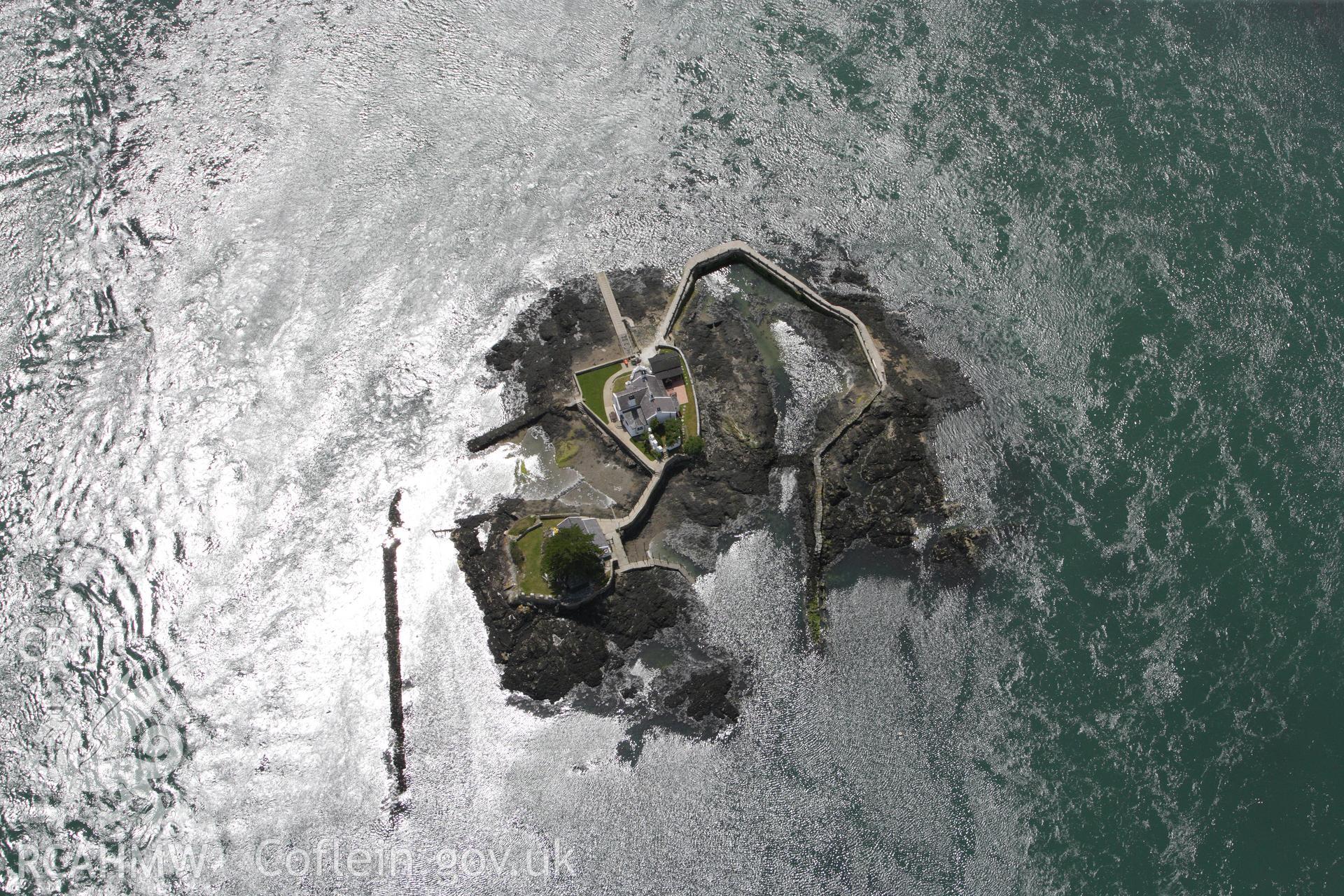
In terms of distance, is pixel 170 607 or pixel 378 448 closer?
pixel 170 607

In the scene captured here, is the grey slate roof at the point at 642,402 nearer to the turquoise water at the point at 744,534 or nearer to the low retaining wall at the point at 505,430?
the low retaining wall at the point at 505,430

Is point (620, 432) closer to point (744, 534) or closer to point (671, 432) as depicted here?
point (671, 432)

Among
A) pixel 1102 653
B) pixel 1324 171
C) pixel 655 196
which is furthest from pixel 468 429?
pixel 1324 171

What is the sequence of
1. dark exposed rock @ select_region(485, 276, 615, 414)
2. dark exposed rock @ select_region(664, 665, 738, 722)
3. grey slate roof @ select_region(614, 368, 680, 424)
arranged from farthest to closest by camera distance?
dark exposed rock @ select_region(485, 276, 615, 414), grey slate roof @ select_region(614, 368, 680, 424), dark exposed rock @ select_region(664, 665, 738, 722)

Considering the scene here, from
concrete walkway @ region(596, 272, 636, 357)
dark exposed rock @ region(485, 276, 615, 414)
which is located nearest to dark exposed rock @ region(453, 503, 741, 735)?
dark exposed rock @ region(485, 276, 615, 414)

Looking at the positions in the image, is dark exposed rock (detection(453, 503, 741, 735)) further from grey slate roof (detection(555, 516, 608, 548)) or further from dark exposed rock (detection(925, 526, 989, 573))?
dark exposed rock (detection(925, 526, 989, 573))

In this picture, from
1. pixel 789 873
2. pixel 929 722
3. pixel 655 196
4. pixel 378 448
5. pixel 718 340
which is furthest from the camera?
pixel 655 196

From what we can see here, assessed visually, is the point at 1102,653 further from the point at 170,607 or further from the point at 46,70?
the point at 46,70
